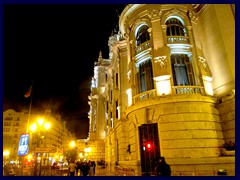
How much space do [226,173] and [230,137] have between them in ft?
10.4

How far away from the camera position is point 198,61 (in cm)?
1625

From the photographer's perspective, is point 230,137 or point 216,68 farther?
point 216,68

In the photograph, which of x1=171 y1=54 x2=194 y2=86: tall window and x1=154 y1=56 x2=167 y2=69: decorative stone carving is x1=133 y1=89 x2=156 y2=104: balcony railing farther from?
x1=154 y1=56 x2=167 y2=69: decorative stone carving

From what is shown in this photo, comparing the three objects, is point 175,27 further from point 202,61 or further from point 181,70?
point 181,70

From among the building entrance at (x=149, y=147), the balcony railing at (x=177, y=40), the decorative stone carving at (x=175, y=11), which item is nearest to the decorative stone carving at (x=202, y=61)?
the balcony railing at (x=177, y=40)

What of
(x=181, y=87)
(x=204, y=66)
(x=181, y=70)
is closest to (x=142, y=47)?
(x=181, y=70)

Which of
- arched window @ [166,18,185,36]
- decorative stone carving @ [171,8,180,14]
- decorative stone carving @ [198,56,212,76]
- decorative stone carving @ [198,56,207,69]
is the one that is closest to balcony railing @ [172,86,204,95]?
decorative stone carving @ [198,56,212,76]

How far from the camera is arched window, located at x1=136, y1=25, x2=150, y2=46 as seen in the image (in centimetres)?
1855

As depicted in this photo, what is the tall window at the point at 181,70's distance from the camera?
1609 centimetres

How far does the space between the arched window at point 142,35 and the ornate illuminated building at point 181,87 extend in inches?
3.7

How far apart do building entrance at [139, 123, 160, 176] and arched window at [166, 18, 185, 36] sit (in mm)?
8487

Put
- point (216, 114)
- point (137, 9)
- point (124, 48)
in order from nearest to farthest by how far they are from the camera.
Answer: point (216, 114)
point (137, 9)
point (124, 48)

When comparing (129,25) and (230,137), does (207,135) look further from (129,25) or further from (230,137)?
(129,25)

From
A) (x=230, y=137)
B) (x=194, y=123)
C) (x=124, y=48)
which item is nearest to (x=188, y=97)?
(x=194, y=123)
